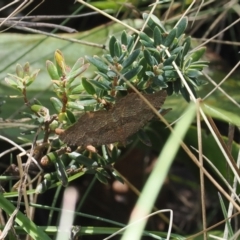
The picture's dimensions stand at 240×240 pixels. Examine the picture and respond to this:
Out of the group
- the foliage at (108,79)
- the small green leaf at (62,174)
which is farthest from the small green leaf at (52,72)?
the small green leaf at (62,174)

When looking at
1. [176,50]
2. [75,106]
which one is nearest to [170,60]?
[176,50]

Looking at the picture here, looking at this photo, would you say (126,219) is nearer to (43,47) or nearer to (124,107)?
(43,47)

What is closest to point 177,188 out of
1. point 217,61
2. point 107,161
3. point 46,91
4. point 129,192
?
point 129,192

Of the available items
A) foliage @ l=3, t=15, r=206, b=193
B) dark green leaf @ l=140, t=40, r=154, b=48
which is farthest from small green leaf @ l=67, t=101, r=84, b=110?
dark green leaf @ l=140, t=40, r=154, b=48

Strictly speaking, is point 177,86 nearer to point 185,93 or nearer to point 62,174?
point 185,93

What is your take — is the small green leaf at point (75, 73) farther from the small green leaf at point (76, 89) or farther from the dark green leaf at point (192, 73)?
the dark green leaf at point (192, 73)

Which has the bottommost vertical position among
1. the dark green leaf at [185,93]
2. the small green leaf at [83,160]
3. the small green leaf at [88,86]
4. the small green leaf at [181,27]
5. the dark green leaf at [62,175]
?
the dark green leaf at [62,175]

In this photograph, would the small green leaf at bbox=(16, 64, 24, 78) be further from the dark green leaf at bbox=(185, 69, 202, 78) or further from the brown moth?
the dark green leaf at bbox=(185, 69, 202, 78)
